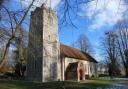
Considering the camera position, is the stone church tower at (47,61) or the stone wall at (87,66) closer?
the stone church tower at (47,61)

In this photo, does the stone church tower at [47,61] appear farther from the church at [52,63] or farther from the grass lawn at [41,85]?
the grass lawn at [41,85]

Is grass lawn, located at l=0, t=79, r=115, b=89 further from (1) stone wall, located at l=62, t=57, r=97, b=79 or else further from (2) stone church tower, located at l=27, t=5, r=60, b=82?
(1) stone wall, located at l=62, t=57, r=97, b=79

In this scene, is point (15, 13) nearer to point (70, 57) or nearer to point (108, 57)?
point (70, 57)

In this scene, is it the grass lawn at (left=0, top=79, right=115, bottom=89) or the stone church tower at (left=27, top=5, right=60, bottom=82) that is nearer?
the grass lawn at (left=0, top=79, right=115, bottom=89)

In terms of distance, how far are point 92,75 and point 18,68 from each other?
2078 cm

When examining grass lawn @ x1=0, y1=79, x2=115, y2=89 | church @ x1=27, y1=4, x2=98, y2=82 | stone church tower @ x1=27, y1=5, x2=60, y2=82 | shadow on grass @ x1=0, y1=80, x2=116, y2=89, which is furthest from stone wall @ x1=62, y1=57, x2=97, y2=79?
shadow on grass @ x1=0, y1=80, x2=116, y2=89

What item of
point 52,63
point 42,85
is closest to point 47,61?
point 52,63

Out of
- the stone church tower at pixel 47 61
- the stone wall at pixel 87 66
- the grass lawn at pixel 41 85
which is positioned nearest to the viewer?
the grass lawn at pixel 41 85

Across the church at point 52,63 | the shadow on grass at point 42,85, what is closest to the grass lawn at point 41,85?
the shadow on grass at point 42,85

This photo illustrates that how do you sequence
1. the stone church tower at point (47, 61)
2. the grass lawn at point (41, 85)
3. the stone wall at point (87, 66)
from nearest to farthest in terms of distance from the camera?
→ 1. the grass lawn at point (41, 85)
2. the stone church tower at point (47, 61)
3. the stone wall at point (87, 66)

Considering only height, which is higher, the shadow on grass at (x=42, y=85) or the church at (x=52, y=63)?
the church at (x=52, y=63)

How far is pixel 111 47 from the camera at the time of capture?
73.4 meters

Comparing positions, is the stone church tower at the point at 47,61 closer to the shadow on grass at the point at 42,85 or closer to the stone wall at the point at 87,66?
the stone wall at the point at 87,66

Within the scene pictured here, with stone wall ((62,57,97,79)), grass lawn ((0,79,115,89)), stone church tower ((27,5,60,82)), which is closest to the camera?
grass lawn ((0,79,115,89))
